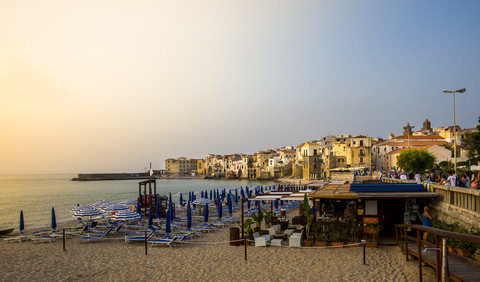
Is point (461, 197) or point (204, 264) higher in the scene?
point (461, 197)

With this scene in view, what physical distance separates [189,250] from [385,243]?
8.11 metres

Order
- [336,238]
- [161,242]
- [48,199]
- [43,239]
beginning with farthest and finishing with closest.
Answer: [48,199] → [43,239] → [161,242] → [336,238]

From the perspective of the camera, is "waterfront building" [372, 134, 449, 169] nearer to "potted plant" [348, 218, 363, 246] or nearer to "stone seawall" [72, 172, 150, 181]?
"potted plant" [348, 218, 363, 246]

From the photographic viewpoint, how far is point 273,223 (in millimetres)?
17453

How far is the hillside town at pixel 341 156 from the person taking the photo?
64.9 meters

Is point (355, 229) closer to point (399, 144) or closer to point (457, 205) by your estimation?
point (457, 205)

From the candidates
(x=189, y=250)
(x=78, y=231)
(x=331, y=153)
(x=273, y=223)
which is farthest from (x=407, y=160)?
(x=331, y=153)

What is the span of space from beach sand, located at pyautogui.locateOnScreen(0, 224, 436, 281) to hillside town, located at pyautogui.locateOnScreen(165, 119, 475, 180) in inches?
1565

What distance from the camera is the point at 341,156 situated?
266ft

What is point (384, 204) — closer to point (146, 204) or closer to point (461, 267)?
point (461, 267)

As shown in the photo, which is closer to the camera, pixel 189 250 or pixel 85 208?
pixel 189 250

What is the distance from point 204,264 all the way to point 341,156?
7424cm

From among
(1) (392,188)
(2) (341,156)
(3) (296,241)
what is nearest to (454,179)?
(1) (392,188)

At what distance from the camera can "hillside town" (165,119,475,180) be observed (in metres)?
64.9
